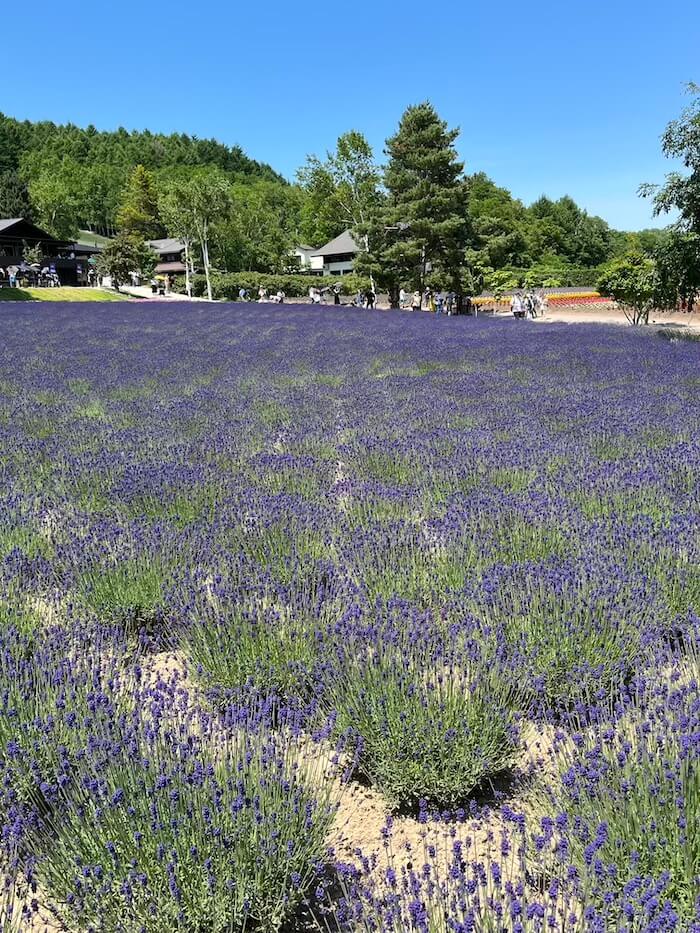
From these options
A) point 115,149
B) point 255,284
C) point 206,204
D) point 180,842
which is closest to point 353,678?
point 180,842

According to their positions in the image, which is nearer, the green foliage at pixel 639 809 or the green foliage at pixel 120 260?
the green foliage at pixel 639 809

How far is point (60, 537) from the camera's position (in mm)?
4098

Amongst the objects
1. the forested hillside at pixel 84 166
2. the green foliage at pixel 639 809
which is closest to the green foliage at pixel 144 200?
the forested hillside at pixel 84 166

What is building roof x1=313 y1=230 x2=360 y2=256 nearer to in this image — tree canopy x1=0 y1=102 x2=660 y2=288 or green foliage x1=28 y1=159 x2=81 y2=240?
tree canopy x1=0 y1=102 x2=660 y2=288

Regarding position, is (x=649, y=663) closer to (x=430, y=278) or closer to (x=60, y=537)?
(x=60, y=537)

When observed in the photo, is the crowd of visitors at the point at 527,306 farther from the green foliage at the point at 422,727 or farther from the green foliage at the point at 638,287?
the green foliage at the point at 422,727

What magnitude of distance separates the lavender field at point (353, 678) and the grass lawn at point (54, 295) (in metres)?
34.1

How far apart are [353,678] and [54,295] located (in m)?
42.6

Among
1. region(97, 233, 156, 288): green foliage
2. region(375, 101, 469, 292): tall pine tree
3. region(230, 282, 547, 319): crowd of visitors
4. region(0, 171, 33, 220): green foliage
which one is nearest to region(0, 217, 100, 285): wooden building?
region(97, 233, 156, 288): green foliage

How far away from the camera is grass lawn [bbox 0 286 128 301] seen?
119 ft

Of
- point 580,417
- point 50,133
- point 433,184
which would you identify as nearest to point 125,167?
point 50,133

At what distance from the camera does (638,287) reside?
18453 millimetres

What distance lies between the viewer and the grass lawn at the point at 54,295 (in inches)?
1425

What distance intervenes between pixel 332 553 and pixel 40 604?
158 centimetres
